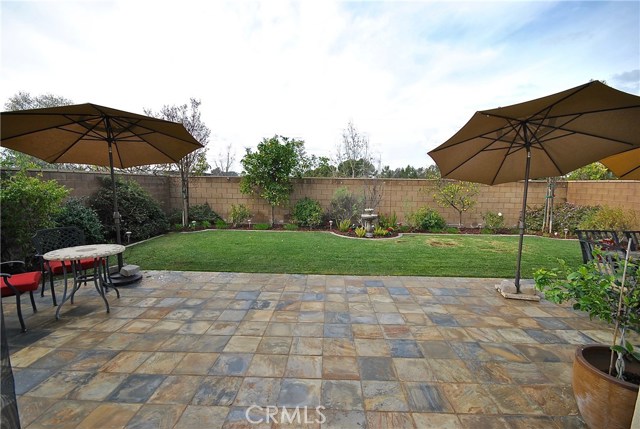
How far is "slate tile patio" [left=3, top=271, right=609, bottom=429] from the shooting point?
1.90 m

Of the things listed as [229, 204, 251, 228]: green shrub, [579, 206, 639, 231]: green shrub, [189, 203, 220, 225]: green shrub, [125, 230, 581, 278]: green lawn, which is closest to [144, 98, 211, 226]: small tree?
[189, 203, 220, 225]: green shrub

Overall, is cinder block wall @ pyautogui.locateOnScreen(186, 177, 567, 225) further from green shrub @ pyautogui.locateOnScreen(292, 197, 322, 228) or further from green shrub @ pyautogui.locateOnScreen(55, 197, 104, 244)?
green shrub @ pyautogui.locateOnScreen(55, 197, 104, 244)

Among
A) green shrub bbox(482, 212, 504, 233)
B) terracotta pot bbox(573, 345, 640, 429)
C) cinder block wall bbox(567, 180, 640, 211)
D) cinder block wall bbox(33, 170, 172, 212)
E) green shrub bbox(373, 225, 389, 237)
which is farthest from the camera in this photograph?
green shrub bbox(482, 212, 504, 233)

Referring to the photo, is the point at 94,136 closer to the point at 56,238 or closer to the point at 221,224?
the point at 56,238

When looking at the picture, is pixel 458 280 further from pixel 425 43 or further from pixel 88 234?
pixel 88 234

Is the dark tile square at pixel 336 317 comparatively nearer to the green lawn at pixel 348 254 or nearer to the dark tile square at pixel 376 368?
the dark tile square at pixel 376 368

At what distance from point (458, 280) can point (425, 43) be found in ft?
17.4

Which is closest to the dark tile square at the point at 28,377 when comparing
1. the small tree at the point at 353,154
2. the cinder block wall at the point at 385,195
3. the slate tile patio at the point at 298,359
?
the slate tile patio at the point at 298,359

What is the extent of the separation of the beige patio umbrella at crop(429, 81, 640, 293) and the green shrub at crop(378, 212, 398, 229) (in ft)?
15.1

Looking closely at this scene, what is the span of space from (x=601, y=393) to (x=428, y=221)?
27.3 feet

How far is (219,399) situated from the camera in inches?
79.7

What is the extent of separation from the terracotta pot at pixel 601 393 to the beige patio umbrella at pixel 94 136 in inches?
180

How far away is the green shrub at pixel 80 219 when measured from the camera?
548cm

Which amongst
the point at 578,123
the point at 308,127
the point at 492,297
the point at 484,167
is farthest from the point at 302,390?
the point at 308,127
